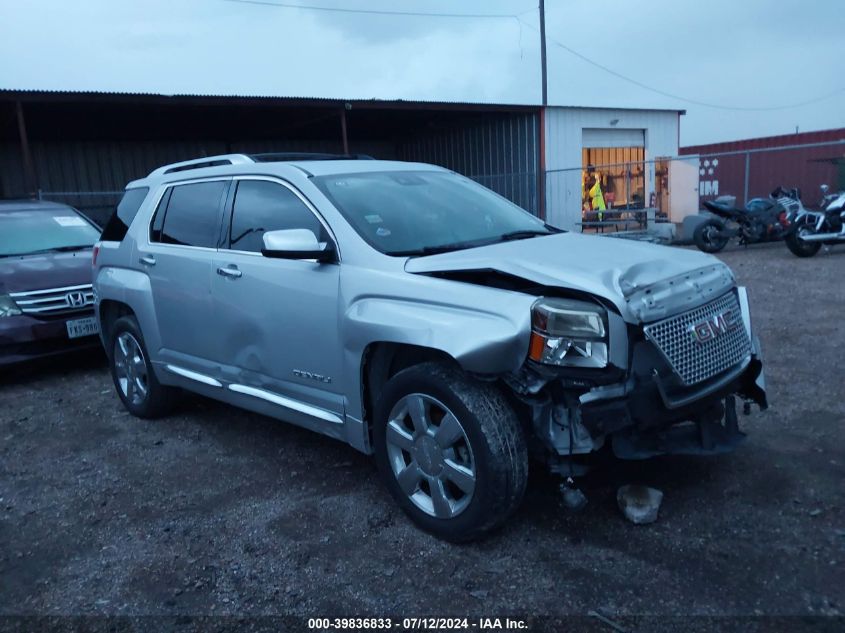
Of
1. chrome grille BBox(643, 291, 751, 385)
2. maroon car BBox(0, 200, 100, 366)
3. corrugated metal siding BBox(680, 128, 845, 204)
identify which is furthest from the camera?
corrugated metal siding BBox(680, 128, 845, 204)

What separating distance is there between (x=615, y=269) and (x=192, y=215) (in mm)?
2976

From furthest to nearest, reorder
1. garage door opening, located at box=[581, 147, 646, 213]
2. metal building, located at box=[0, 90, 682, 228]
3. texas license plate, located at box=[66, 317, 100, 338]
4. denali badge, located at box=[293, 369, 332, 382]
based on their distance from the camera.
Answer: garage door opening, located at box=[581, 147, 646, 213] < metal building, located at box=[0, 90, 682, 228] < texas license plate, located at box=[66, 317, 100, 338] < denali badge, located at box=[293, 369, 332, 382]

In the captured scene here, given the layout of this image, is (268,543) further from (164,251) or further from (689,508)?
(164,251)

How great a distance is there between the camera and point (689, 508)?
11.6ft

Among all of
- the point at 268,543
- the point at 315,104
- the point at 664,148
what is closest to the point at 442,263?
the point at 268,543

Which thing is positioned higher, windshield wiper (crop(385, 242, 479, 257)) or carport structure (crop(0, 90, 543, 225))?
carport structure (crop(0, 90, 543, 225))

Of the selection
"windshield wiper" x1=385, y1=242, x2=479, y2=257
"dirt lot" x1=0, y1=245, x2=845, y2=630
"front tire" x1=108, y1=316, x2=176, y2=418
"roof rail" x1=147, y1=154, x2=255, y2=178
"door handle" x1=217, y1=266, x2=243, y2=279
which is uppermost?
"roof rail" x1=147, y1=154, x2=255, y2=178

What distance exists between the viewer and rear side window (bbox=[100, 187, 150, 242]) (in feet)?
17.9

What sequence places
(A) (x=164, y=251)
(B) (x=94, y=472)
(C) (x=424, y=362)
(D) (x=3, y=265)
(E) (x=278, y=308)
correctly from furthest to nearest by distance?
(D) (x=3, y=265), (A) (x=164, y=251), (B) (x=94, y=472), (E) (x=278, y=308), (C) (x=424, y=362)

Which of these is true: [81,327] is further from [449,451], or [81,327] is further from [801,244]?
[801,244]

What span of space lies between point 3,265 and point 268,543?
4901 mm

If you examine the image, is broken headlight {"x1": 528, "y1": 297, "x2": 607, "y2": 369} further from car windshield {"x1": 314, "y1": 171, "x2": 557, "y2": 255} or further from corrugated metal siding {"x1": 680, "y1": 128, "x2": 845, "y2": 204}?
corrugated metal siding {"x1": 680, "y1": 128, "x2": 845, "y2": 204}

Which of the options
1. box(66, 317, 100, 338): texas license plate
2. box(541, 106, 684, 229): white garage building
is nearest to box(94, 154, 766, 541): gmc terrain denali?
box(66, 317, 100, 338): texas license plate

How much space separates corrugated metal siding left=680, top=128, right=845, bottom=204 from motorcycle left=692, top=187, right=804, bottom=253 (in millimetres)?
10194
